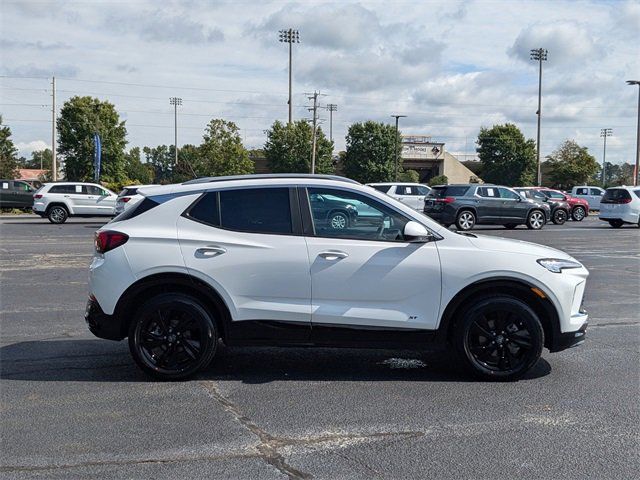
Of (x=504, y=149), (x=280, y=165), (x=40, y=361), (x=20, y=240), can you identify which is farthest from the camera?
(x=504, y=149)

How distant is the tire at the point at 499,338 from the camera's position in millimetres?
5812

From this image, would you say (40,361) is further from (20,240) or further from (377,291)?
(20,240)

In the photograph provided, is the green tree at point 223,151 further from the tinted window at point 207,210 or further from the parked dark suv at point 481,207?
the tinted window at point 207,210

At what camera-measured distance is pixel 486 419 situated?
5.00 m

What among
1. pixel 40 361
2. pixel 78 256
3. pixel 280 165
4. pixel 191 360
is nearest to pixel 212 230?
pixel 191 360

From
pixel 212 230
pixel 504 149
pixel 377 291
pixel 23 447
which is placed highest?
pixel 504 149

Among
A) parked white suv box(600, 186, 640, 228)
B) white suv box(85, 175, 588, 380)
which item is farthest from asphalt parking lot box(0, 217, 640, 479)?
parked white suv box(600, 186, 640, 228)

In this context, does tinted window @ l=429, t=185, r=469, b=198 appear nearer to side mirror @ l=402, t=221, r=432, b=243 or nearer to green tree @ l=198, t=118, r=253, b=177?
side mirror @ l=402, t=221, r=432, b=243

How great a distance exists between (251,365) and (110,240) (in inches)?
67.7

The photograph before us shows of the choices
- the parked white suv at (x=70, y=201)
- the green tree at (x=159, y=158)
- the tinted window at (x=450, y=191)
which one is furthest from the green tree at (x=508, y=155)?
the green tree at (x=159, y=158)

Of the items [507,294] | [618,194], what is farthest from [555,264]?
[618,194]

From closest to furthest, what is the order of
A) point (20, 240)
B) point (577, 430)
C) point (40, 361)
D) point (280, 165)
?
point (577, 430) < point (40, 361) < point (20, 240) < point (280, 165)

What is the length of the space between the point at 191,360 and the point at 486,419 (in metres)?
2.43

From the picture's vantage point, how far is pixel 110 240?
19.2 feet
